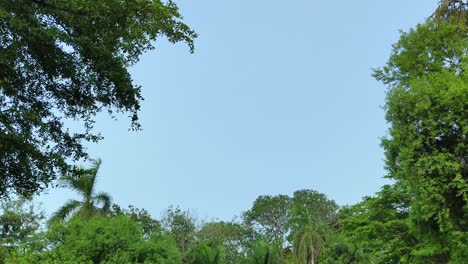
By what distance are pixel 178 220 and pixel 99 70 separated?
100 ft

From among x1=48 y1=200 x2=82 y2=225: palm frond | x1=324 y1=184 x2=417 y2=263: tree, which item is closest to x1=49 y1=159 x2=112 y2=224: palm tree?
x1=48 y1=200 x2=82 y2=225: palm frond

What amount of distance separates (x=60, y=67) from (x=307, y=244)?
81.6 ft

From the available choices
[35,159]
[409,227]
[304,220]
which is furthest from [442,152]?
[304,220]

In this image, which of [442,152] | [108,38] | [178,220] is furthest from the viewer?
[178,220]

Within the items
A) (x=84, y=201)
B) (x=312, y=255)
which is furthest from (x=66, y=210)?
(x=312, y=255)

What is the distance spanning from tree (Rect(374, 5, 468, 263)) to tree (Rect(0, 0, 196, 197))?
8.29 meters

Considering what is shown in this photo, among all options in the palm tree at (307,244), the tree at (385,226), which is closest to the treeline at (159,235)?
the palm tree at (307,244)

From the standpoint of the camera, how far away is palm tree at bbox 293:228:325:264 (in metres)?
31.4

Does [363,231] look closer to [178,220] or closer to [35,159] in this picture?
[35,159]

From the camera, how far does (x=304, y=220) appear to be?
3331 cm

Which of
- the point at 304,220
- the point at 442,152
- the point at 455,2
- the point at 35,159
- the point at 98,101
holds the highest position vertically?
the point at 455,2

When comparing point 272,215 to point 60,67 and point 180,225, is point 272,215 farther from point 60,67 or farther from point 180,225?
point 60,67

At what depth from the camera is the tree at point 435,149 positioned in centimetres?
1401

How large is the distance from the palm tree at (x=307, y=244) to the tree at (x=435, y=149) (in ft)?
51.1
